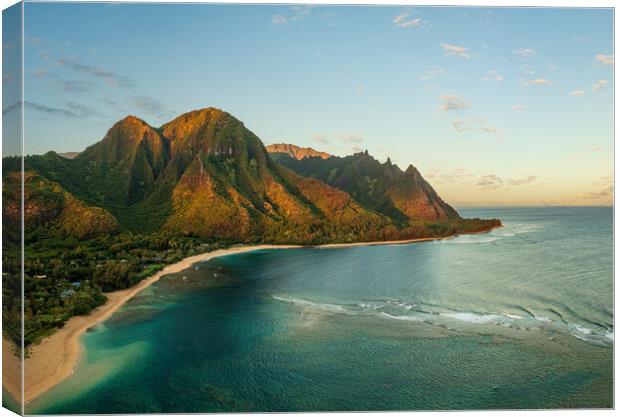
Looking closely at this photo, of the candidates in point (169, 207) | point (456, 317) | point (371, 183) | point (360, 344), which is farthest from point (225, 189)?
point (360, 344)

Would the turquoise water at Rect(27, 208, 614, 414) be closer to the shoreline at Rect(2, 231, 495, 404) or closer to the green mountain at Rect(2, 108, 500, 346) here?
the shoreline at Rect(2, 231, 495, 404)

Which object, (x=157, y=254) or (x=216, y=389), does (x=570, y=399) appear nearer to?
(x=216, y=389)

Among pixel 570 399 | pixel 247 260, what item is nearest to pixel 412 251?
pixel 247 260

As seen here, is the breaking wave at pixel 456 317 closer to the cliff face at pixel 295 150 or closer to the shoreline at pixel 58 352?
the shoreline at pixel 58 352

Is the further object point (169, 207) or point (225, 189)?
point (225, 189)

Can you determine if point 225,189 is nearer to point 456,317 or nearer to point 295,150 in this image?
point 295,150

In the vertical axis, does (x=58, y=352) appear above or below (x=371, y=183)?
below

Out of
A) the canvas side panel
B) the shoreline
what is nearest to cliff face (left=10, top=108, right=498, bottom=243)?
the shoreline

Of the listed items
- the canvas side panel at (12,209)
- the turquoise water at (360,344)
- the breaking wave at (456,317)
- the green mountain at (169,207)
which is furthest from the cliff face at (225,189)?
the canvas side panel at (12,209)
